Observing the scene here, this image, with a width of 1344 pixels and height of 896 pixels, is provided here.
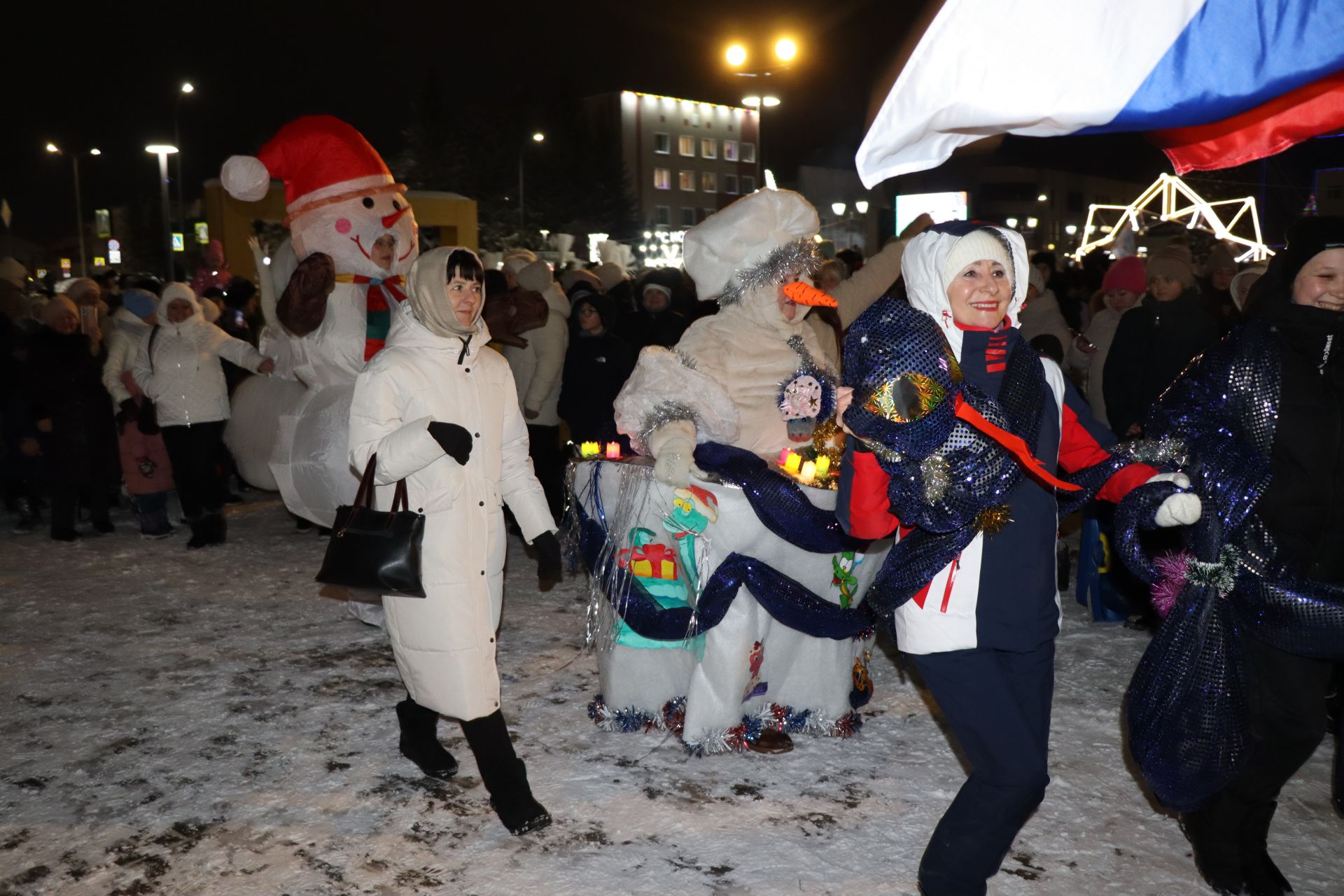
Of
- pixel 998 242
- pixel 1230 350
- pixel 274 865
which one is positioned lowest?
pixel 274 865

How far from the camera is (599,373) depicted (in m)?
7.58

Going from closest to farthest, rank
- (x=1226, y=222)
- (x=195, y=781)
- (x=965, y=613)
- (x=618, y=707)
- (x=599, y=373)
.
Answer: (x=965, y=613) < (x=195, y=781) < (x=618, y=707) < (x=599, y=373) < (x=1226, y=222)

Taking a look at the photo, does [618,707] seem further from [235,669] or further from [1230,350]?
[1230,350]

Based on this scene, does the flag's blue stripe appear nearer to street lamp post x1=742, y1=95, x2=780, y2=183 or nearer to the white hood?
the white hood

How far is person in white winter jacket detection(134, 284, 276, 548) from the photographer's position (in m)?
7.72

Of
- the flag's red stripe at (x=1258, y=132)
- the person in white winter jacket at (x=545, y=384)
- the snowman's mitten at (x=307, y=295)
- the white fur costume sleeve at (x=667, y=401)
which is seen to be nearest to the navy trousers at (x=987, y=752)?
the flag's red stripe at (x=1258, y=132)

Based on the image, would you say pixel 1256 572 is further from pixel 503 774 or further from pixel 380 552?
pixel 380 552

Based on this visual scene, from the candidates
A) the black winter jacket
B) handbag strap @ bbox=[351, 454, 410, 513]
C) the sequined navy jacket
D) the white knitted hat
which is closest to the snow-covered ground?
the sequined navy jacket

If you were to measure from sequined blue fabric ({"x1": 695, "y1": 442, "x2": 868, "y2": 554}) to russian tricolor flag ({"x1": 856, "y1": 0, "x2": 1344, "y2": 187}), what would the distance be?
7.53ft

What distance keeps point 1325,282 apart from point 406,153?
52199mm

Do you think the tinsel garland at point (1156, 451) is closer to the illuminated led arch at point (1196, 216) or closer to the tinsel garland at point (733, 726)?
the tinsel garland at point (733, 726)

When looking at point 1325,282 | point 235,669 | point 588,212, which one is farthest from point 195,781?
point 588,212

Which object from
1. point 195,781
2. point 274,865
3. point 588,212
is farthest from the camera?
point 588,212

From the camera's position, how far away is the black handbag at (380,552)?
11.1 feet
